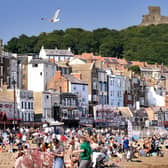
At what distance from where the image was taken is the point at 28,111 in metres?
71.4

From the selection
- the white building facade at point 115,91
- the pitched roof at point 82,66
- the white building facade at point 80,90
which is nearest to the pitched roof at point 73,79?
the white building facade at point 80,90

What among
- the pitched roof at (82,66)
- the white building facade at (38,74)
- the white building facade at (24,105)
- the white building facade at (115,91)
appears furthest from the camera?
the white building facade at (115,91)

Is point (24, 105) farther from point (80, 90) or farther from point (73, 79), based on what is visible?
point (73, 79)

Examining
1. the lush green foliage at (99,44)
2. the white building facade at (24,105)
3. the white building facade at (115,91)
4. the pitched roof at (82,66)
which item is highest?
the lush green foliage at (99,44)

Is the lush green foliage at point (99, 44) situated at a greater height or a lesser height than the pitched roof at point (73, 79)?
greater

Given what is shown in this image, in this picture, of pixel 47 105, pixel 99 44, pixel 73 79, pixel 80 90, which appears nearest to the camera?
pixel 47 105

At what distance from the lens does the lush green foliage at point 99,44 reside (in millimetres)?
146375

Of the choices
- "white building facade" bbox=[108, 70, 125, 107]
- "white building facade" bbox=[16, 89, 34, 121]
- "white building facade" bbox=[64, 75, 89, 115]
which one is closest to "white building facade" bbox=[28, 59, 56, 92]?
"white building facade" bbox=[64, 75, 89, 115]

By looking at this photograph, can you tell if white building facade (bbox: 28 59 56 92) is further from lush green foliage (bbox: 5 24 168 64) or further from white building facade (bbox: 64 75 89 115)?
lush green foliage (bbox: 5 24 168 64)

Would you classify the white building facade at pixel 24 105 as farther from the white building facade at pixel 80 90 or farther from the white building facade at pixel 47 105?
the white building facade at pixel 80 90

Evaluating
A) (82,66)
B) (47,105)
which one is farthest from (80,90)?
(47,105)

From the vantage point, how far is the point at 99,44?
16275 centimetres

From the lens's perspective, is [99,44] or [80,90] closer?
[80,90]

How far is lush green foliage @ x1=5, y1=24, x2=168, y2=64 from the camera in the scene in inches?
5763
